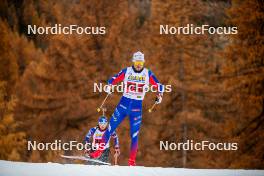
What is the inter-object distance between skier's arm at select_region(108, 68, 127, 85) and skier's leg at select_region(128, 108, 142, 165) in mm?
445

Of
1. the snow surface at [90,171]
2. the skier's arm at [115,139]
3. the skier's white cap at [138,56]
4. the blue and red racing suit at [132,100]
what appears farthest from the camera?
the skier's arm at [115,139]

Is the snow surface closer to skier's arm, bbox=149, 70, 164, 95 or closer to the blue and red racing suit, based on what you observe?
the blue and red racing suit

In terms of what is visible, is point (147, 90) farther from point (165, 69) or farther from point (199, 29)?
point (199, 29)

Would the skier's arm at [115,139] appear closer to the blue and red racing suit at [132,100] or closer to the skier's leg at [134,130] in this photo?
the blue and red racing suit at [132,100]

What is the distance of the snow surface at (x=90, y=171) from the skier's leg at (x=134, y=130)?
87 cm

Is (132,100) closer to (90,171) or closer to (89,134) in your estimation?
(89,134)

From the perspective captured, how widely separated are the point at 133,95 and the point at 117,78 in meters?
0.29

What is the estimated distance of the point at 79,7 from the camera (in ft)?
26.2

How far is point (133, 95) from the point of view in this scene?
7.63m

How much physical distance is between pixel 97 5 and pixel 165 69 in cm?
126

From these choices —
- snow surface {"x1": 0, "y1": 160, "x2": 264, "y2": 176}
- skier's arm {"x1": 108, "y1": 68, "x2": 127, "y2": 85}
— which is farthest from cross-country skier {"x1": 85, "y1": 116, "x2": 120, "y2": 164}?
snow surface {"x1": 0, "y1": 160, "x2": 264, "y2": 176}

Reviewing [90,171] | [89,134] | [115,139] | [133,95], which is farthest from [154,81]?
[90,171]

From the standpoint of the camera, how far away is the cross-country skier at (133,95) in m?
7.56

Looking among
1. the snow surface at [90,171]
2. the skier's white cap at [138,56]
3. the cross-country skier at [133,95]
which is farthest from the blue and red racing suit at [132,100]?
the snow surface at [90,171]
